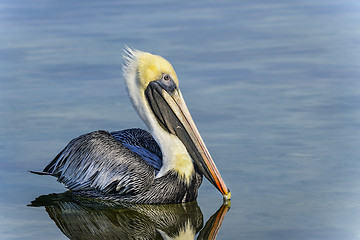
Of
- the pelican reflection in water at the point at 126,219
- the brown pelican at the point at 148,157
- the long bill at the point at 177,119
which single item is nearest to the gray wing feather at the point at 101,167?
the brown pelican at the point at 148,157

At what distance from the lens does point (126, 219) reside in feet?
19.5

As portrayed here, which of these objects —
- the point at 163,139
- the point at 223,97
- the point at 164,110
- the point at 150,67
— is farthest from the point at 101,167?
the point at 223,97

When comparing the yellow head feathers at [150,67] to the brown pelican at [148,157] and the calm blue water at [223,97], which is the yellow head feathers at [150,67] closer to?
the brown pelican at [148,157]

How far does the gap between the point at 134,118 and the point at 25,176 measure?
1.47m

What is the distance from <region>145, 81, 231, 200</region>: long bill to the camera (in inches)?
247

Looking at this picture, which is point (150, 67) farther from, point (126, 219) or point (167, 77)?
point (126, 219)

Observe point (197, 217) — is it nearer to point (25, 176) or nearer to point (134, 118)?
point (25, 176)

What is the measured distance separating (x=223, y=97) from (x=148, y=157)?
5.70 ft

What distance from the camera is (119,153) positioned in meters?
6.35

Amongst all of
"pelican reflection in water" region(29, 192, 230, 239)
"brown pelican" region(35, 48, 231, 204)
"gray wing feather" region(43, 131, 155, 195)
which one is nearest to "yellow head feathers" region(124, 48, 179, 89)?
"brown pelican" region(35, 48, 231, 204)

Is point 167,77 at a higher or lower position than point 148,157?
higher

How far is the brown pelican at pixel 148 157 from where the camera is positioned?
6195 mm

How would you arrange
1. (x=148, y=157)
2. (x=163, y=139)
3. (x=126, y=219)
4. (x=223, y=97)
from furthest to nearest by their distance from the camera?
(x=223, y=97) → (x=148, y=157) → (x=163, y=139) → (x=126, y=219)

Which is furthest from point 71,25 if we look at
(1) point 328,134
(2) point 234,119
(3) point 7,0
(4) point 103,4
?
(1) point 328,134
